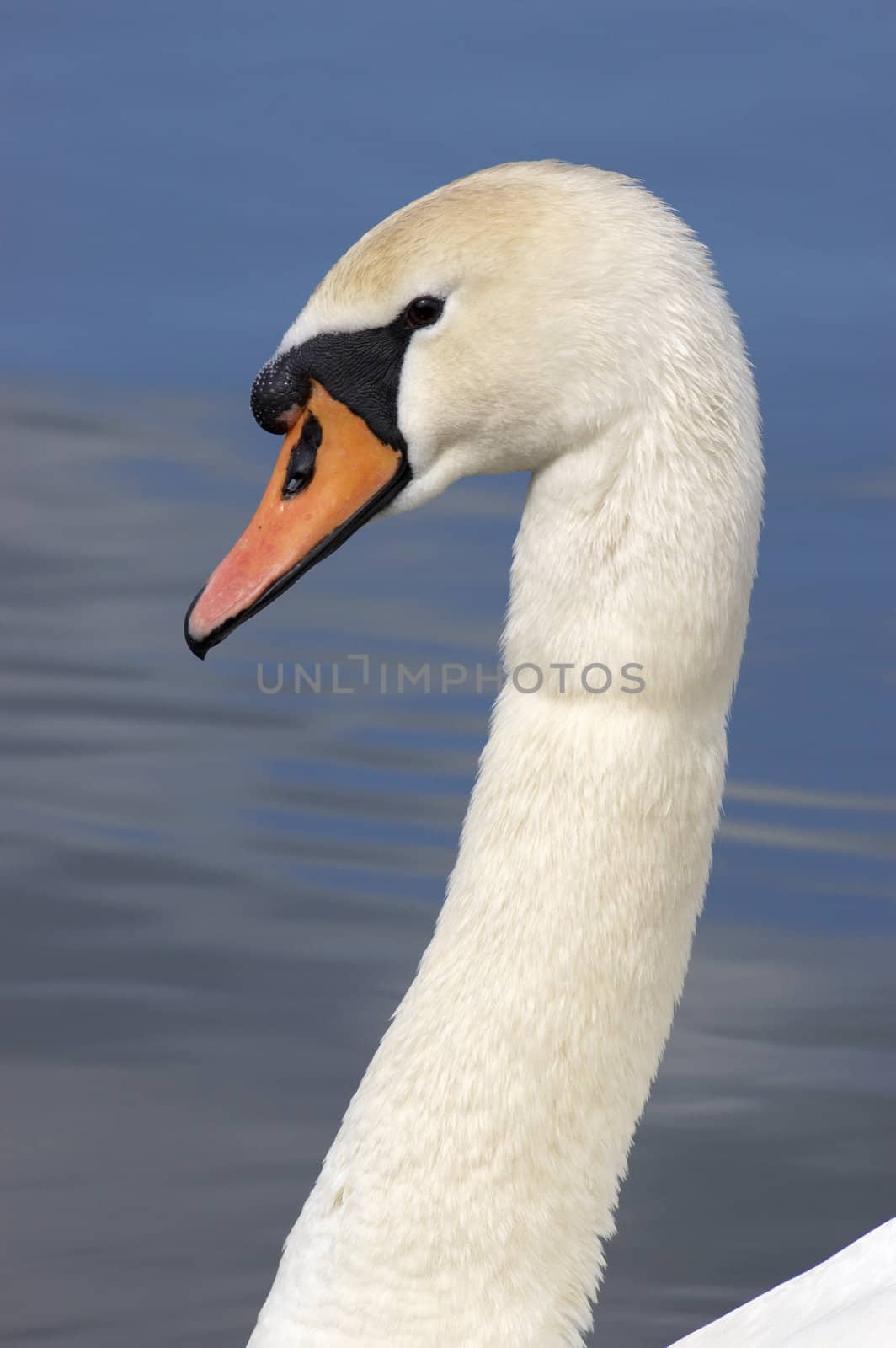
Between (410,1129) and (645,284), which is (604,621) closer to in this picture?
(645,284)

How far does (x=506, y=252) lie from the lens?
2486 mm

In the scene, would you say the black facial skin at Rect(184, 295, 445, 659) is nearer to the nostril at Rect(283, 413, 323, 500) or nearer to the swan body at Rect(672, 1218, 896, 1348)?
the nostril at Rect(283, 413, 323, 500)

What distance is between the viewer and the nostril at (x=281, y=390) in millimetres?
2594

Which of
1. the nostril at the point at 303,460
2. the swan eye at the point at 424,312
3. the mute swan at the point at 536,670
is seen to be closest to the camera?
the mute swan at the point at 536,670

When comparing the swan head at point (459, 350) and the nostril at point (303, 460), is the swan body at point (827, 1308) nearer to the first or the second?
the swan head at point (459, 350)

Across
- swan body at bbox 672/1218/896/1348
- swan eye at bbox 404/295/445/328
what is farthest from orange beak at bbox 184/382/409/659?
swan body at bbox 672/1218/896/1348

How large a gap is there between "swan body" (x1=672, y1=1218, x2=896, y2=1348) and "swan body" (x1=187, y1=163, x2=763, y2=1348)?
0.26 metres

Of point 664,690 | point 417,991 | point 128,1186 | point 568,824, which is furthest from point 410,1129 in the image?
point 128,1186

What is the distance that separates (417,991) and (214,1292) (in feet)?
4.55

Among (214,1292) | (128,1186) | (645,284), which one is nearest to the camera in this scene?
(645,284)

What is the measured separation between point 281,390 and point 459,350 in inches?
8.8

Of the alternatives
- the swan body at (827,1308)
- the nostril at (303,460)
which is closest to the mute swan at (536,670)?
the nostril at (303,460)

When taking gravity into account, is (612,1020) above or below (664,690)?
below

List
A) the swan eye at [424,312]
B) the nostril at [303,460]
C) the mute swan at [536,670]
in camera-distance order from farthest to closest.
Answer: the nostril at [303,460] < the swan eye at [424,312] < the mute swan at [536,670]
